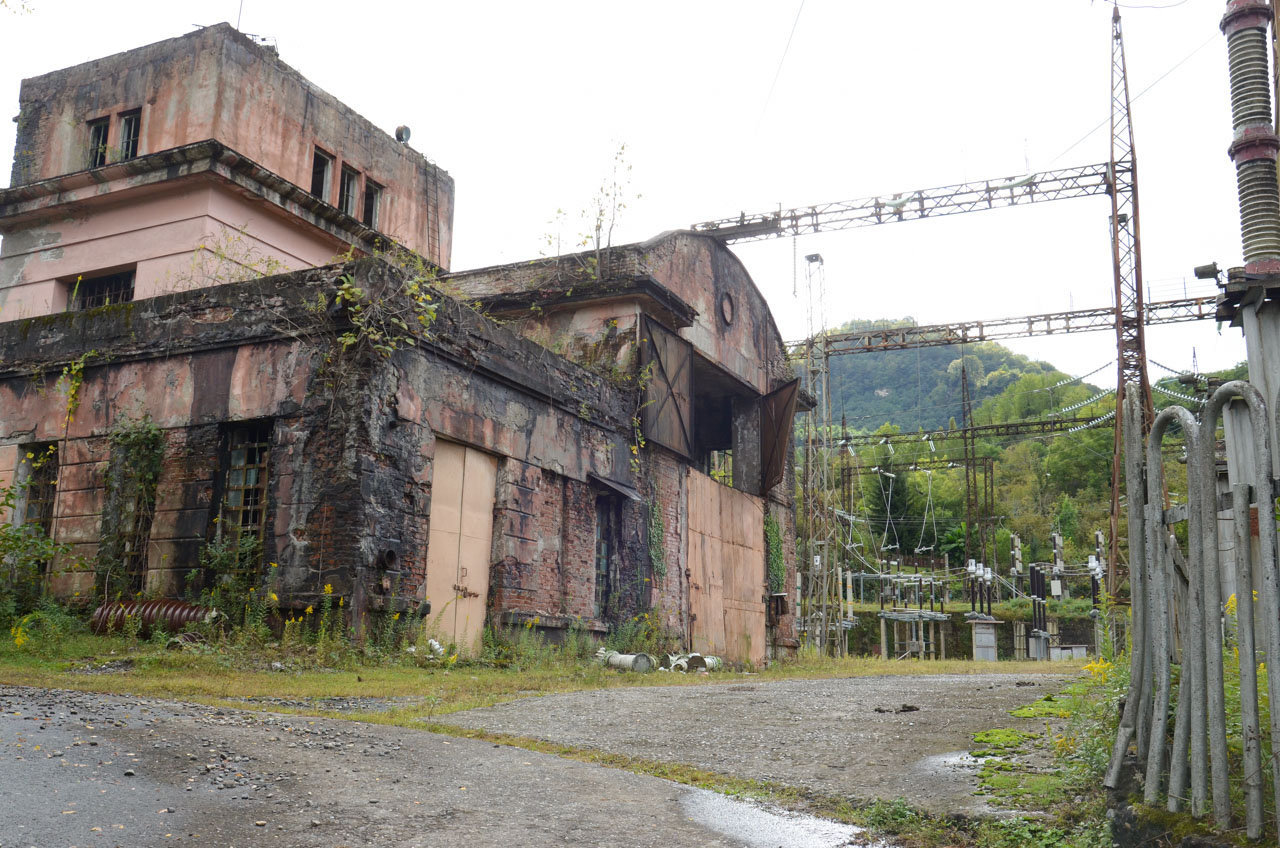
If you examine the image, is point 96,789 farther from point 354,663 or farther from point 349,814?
point 354,663

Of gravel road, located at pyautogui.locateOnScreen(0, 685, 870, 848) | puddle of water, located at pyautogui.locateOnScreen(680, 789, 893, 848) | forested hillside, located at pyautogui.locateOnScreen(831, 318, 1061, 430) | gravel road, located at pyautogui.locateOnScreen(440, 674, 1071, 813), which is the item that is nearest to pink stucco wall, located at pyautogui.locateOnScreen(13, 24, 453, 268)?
gravel road, located at pyautogui.locateOnScreen(440, 674, 1071, 813)

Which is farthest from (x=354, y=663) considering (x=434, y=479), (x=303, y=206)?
(x=303, y=206)

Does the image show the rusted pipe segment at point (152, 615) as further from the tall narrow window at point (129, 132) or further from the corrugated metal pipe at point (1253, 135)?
the corrugated metal pipe at point (1253, 135)

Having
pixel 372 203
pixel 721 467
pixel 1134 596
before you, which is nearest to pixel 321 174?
pixel 372 203

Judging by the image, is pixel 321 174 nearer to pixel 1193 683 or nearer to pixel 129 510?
pixel 129 510

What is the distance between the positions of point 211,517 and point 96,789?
800 centimetres

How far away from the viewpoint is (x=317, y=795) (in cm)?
459

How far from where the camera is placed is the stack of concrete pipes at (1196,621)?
3.14 metres

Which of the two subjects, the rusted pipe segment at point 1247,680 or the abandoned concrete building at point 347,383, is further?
the abandoned concrete building at point 347,383

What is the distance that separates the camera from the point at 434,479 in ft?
40.9

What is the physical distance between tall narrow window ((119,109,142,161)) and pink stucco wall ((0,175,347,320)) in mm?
966

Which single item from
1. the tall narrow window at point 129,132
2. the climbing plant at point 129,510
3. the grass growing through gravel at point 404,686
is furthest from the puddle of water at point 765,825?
the tall narrow window at point 129,132

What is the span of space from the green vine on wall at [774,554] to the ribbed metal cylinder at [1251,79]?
13019 millimetres

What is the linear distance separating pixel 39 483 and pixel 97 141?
27.0ft
